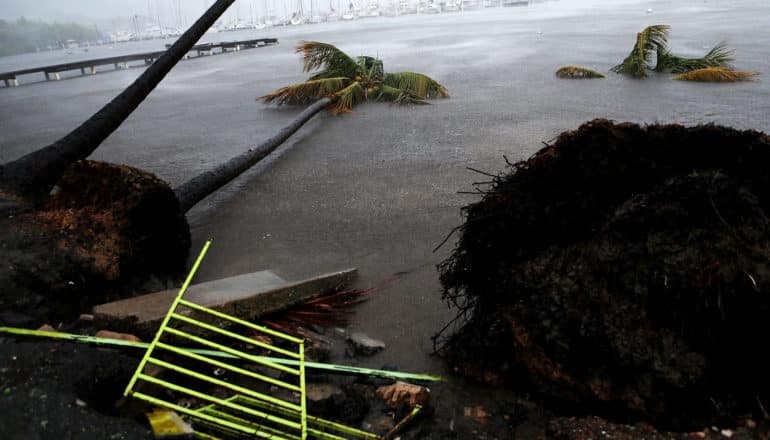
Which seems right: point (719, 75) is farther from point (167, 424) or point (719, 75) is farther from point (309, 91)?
point (167, 424)

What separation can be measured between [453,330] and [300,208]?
373 cm

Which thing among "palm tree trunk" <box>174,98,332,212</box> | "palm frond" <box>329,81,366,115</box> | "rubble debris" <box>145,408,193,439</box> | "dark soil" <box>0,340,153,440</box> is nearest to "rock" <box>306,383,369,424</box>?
"rubble debris" <box>145,408,193,439</box>

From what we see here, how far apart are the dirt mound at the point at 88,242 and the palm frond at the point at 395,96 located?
30.7 ft

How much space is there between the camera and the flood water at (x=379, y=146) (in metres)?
5.62

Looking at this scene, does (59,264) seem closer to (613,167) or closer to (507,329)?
(507,329)

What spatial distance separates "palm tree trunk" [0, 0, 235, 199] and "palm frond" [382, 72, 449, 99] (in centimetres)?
805

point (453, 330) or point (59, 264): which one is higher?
point (59, 264)

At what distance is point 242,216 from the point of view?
711 centimetres

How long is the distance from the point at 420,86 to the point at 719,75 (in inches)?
298

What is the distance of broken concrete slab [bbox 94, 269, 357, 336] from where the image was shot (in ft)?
12.9

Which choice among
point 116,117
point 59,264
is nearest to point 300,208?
point 116,117

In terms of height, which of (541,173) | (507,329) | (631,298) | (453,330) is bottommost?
(453,330)

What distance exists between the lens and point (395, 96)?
14.2 metres

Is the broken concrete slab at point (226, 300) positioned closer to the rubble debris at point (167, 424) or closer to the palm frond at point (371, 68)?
the rubble debris at point (167, 424)
